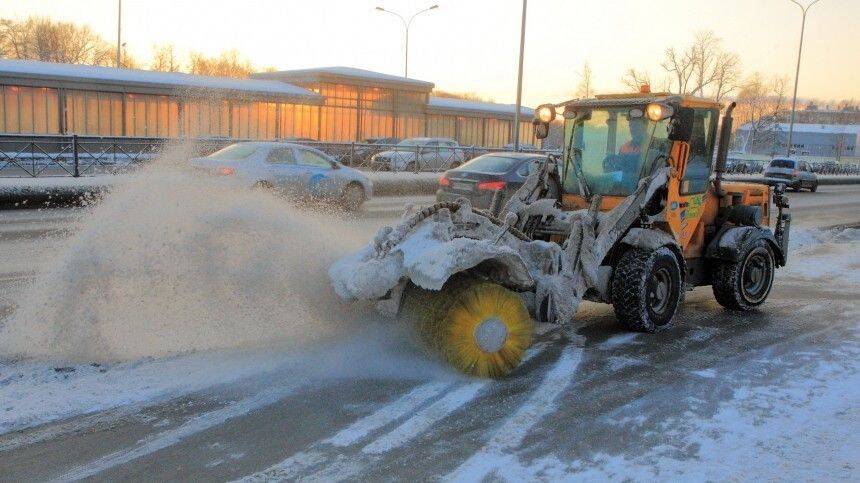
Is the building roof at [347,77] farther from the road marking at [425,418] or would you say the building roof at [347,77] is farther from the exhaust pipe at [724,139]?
the road marking at [425,418]

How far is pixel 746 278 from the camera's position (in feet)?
29.2

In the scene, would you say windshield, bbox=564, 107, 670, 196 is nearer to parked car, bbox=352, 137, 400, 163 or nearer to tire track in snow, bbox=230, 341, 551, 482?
tire track in snow, bbox=230, 341, 551, 482

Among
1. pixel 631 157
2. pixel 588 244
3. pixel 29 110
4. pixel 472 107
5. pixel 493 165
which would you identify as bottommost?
pixel 588 244

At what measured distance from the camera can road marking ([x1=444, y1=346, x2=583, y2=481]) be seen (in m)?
4.33

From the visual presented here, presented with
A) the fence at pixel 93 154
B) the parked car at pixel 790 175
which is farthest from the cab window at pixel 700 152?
the parked car at pixel 790 175

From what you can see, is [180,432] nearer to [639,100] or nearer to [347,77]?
[639,100]

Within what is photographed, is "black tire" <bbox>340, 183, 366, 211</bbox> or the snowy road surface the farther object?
"black tire" <bbox>340, 183, 366, 211</bbox>

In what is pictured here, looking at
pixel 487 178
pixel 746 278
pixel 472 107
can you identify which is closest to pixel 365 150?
pixel 487 178

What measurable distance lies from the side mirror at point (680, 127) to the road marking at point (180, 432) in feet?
13.2

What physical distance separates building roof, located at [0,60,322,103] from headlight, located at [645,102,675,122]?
32919mm

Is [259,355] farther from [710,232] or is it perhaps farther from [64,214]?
[64,214]

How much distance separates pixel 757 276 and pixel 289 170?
10639 millimetres

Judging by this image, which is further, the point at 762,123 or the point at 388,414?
the point at 762,123

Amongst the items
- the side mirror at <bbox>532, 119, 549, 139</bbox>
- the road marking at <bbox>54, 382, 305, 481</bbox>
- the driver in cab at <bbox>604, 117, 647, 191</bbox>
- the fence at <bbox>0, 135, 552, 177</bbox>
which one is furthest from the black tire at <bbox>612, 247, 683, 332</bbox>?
the fence at <bbox>0, 135, 552, 177</bbox>
